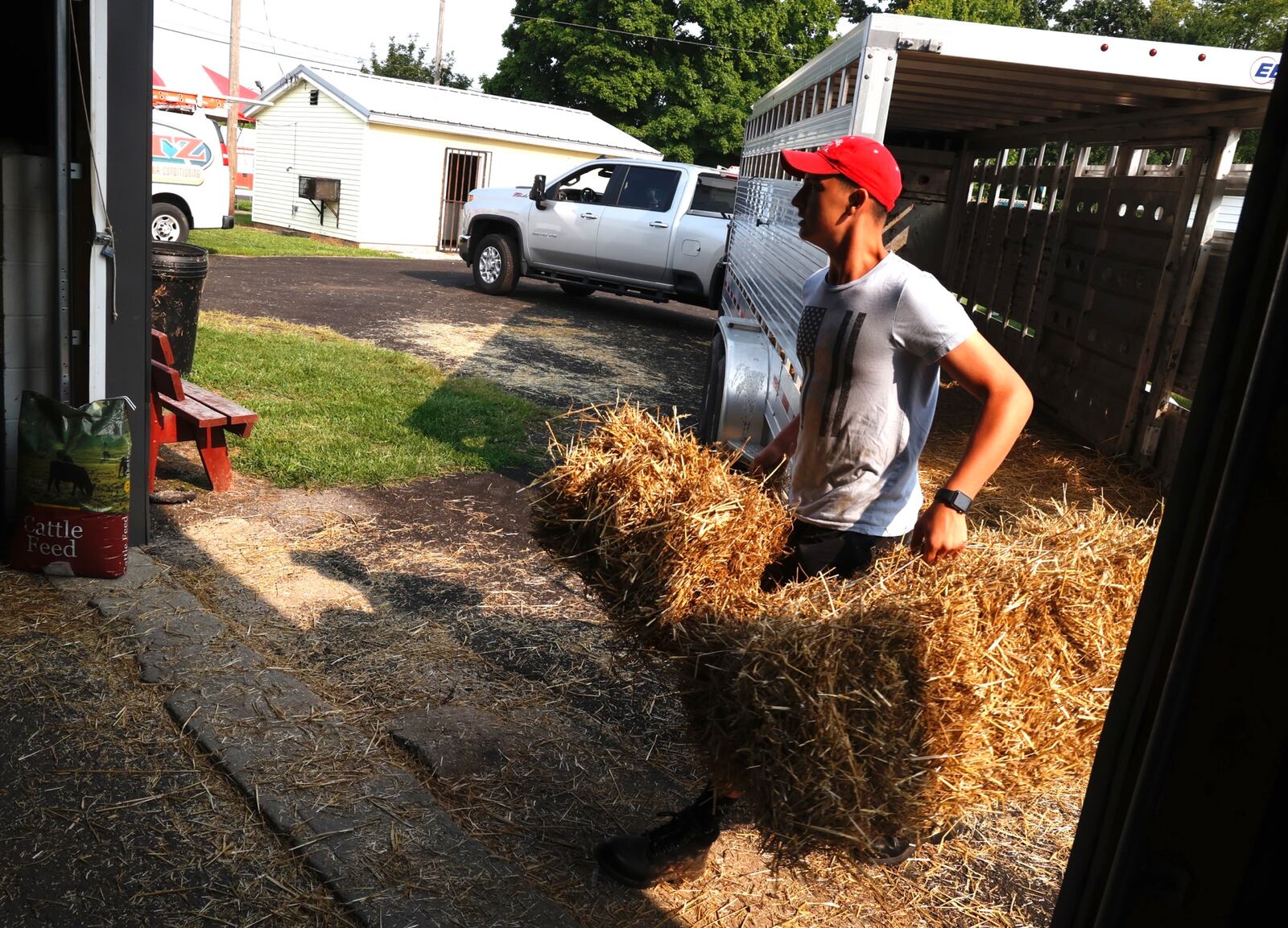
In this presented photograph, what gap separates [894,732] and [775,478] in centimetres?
128

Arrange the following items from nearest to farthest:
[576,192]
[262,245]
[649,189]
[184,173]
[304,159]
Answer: [649,189]
[576,192]
[184,173]
[262,245]
[304,159]

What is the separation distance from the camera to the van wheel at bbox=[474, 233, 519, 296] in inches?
616

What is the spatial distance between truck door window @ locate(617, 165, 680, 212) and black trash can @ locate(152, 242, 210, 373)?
7710 mm

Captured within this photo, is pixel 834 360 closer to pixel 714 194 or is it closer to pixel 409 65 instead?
pixel 714 194

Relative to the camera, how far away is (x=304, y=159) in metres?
25.3

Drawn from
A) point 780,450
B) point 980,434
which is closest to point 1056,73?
Result: point 780,450

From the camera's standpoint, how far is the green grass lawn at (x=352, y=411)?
662 centimetres

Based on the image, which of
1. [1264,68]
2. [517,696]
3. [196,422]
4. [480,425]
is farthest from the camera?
[480,425]

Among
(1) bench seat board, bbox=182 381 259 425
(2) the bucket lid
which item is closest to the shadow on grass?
(1) bench seat board, bbox=182 381 259 425

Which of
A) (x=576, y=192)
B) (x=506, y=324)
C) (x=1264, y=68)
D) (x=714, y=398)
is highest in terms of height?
(x=1264, y=68)

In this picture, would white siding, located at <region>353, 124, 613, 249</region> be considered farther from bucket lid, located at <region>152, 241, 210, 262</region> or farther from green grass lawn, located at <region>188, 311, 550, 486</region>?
bucket lid, located at <region>152, 241, 210, 262</region>

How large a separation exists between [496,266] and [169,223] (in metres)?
5.62

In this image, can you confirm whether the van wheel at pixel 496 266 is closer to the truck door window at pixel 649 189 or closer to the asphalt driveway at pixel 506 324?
the asphalt driveway at pixel 506 324

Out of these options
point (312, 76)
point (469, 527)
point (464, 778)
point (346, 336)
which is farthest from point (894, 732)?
point (312, 76)
